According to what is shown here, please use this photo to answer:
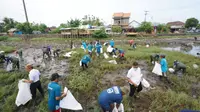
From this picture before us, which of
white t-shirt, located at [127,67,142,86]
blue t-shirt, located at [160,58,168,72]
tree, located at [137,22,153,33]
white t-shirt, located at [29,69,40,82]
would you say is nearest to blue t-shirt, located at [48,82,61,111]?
white t-shirt, located at [29,69,40,82]

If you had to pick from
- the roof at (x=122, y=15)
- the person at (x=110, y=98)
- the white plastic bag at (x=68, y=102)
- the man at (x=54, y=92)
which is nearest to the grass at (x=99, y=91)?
the white plastic bag at (x=68, y=102)

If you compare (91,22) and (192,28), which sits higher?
(91,22)

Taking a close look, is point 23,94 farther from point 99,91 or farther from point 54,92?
point 99,91

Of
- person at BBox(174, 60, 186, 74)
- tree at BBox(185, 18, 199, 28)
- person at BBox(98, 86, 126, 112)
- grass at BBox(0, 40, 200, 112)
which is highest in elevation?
tree at BBox(185, 18, 199, 28)

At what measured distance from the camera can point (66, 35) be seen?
97.6 feet

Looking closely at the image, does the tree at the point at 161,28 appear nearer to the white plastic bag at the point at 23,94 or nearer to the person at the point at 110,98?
the person at the point at 110,98

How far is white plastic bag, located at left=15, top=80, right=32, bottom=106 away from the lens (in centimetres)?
360

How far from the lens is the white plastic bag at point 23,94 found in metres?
3.60

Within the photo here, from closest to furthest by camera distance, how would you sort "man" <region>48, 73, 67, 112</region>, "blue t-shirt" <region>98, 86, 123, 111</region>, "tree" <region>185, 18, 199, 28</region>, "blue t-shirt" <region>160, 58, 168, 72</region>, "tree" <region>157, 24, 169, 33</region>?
"blue t-shirt" <region>98, 86, 123, 111</region>, "man" <region>48, 73, 67, 112</region>, "blue t-shirt" <region>160, 58, 168, 72</region>, "tree" <region>157, 24, 169, 33</region>, "tree" <region>185, 18, 199, 28</region>

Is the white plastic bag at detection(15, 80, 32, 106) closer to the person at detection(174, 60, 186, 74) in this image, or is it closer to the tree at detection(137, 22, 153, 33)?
the person at detection(174, 60, 186, 74)

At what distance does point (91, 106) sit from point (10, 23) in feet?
181

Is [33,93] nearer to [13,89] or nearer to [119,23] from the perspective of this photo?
[13,89]

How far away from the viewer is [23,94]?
3.63 m

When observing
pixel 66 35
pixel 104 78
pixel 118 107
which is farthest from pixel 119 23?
pixel 118 107
